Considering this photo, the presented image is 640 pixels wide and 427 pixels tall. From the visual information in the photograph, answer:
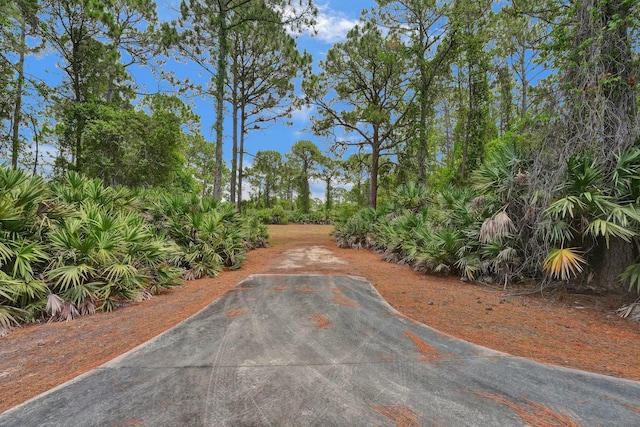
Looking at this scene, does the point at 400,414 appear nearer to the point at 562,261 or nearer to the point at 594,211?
the point at 562,261

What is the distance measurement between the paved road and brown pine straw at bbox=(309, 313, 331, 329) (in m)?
0.13

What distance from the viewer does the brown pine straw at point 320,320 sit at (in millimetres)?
3197

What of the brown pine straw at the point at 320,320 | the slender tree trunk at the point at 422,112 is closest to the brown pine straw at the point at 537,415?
the brown pine straw at the point at 320,320

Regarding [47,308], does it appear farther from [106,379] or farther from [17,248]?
[106,379]

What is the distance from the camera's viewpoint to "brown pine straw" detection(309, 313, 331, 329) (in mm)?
3197

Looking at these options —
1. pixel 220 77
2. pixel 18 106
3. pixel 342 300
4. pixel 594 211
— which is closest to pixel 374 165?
pixel 220 77

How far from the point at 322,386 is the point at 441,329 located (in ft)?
6.81

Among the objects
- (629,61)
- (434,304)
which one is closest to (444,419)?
(434,304)

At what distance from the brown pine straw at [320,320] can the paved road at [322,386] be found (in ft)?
0.41

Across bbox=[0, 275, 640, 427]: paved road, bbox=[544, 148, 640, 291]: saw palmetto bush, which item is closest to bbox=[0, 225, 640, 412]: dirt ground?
bbox=[0, 275, 640, 427]: paved road

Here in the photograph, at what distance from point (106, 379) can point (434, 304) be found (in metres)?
4.27

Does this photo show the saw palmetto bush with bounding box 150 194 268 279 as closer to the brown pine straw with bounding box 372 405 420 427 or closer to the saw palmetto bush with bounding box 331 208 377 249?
the saw palmetto bush with bounding box 331 208 377 249

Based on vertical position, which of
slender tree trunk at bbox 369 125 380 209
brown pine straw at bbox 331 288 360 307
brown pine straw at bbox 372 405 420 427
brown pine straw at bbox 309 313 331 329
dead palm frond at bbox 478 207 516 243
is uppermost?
slender tree trunk at bbox 369 125 380 209

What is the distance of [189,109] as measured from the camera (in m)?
13.7
